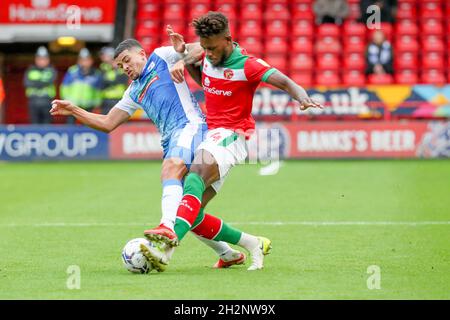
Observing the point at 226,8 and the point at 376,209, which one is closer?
the point at 376,209

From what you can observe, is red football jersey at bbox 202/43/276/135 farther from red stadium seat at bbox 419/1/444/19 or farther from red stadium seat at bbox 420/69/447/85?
red stadium seat at bbox 419/1/444/19

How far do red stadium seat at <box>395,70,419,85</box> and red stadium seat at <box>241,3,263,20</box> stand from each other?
156 inches

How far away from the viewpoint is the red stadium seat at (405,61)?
25.2 m

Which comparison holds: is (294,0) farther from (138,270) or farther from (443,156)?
(138,270)

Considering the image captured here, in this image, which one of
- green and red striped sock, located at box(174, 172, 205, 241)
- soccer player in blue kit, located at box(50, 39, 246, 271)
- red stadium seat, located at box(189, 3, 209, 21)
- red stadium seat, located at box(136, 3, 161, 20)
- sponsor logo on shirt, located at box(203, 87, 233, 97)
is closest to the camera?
green and red striped sock, located at box(174, 172, 205, 241)

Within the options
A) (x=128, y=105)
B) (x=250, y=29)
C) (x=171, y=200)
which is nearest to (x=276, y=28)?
(x=250, y=29)

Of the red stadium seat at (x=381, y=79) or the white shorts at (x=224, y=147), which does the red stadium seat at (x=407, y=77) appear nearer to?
the red stadium seat at (x=381, y=79)

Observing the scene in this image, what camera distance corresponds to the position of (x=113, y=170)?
1903 cm

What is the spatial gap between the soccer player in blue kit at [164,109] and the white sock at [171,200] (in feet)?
0.57

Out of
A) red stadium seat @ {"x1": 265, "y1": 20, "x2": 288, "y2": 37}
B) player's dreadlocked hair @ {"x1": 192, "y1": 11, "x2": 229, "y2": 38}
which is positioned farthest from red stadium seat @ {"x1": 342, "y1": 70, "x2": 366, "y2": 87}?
player's dreadlocked hair @ {"x1": 192, "y1": 11, "x2": 229, "y2": 38}

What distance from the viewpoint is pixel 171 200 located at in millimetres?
7676

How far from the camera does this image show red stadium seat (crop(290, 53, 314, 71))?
A: 25.2 m

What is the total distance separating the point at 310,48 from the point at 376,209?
45.0 ft
